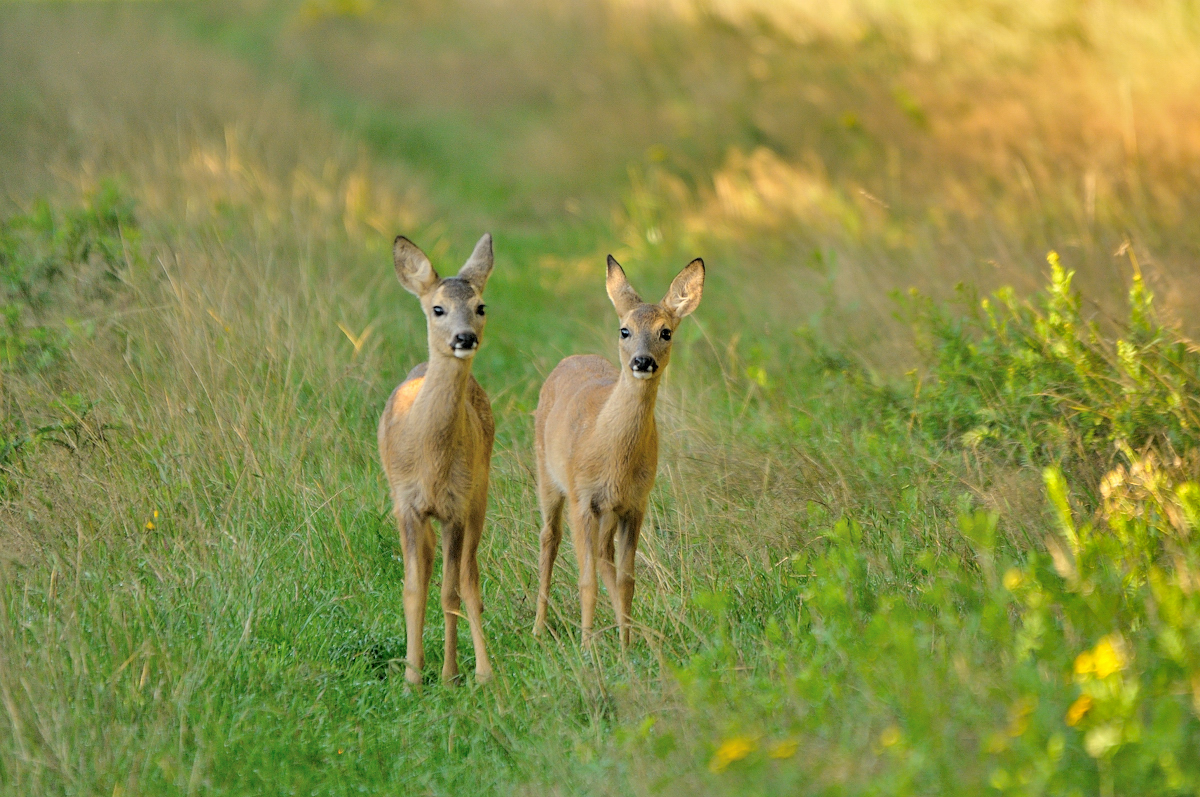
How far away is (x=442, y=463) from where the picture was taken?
183 inches

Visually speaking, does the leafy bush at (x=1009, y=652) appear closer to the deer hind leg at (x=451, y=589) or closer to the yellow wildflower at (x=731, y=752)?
the yellow wildflower at (x=731, y=752)

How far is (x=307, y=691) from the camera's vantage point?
4336mm

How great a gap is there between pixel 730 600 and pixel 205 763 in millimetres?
1963

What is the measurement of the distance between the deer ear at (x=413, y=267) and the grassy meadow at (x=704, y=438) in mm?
1234

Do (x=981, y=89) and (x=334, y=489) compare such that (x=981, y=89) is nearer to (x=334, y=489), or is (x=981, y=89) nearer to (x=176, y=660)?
(x=334, y=489)

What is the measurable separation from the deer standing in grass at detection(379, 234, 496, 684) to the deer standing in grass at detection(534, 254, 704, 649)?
0.40 meters

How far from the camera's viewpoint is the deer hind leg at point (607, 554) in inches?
190

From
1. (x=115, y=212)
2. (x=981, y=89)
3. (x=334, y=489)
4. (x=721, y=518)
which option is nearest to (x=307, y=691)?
(x=334, y=489)

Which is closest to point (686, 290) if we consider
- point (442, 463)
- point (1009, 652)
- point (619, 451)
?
point (619, 451)

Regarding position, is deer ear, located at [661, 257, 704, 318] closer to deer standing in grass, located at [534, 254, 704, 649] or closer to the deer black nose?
deer standing in grass, located at [534, 254, 704, 649]

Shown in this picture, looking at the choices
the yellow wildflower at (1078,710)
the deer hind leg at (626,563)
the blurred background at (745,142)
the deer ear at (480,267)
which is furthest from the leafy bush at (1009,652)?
the deer ear at (480,267)

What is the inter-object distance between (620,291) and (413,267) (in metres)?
0.87

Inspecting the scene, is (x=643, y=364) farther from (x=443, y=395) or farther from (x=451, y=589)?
(x=451, y=589)

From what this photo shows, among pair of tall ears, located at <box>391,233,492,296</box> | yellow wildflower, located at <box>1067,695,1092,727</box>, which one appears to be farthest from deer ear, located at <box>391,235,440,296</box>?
yellow wildflower, located at <box>1067,695,1092,727</box>
